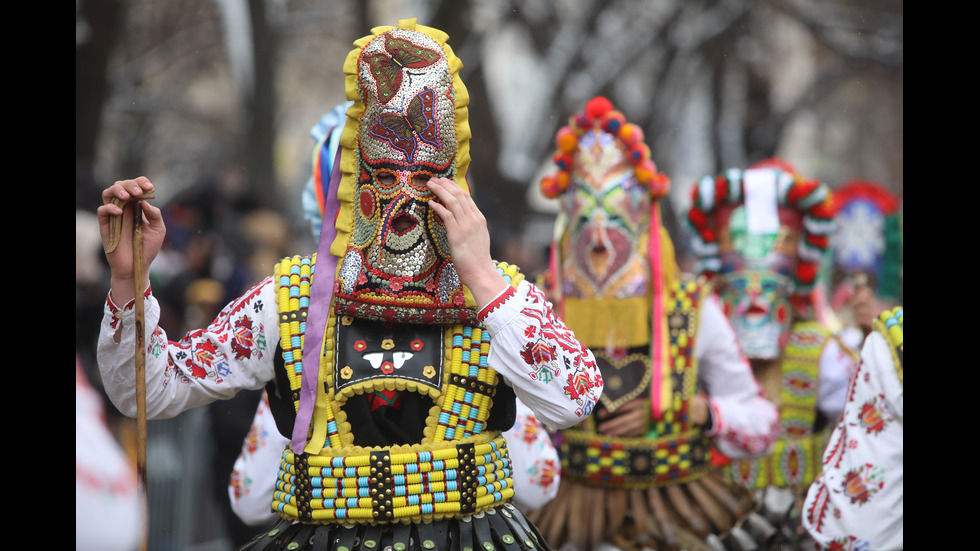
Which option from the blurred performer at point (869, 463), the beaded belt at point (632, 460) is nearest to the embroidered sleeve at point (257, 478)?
the beaded belt at point (632, 460)

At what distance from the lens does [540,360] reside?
2752 mm

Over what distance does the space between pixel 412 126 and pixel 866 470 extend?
1963 millimetres

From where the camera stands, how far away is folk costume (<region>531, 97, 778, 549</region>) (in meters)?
4.81

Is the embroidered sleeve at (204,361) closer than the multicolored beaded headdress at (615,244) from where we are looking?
Yes

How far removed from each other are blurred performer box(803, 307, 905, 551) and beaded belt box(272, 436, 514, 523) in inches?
56.2

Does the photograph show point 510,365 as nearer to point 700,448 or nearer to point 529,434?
point 529,434

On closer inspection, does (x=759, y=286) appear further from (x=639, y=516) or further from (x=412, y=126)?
(x=412, y=126)

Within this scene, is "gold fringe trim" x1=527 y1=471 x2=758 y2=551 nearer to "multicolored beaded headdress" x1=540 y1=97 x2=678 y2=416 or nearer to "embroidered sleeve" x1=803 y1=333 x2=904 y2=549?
"multicolored beaded headdress" x1=540 y1=97 x2=678 y2=416

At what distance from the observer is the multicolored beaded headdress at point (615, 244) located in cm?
490

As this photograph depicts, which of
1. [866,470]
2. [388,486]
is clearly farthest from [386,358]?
[866,470]

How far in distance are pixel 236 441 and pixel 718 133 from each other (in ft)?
37.2

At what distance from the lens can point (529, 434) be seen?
393 centimetres

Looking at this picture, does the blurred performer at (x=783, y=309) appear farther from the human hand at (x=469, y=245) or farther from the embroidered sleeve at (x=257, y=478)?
the human hand at (x=469, y=245)

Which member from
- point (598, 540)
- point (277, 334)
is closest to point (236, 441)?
point (598, 540)
